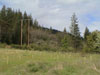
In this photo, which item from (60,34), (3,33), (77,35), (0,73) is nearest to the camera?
(0,73)

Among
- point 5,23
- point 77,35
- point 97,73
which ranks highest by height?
point 5,23

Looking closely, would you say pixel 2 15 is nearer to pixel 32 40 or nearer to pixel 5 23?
pixel 5 23

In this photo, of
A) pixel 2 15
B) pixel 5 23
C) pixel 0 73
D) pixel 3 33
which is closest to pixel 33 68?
pixel 0 73

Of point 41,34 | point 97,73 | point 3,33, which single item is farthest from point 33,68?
point 41,34

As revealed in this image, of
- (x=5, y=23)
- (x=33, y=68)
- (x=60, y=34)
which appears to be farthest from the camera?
(x=60, y=34)

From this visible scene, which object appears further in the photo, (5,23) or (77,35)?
(77,35)

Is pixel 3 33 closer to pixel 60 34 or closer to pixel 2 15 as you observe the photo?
pixel 2 15

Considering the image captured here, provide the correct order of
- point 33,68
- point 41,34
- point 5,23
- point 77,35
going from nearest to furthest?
point 33,68, point 5,23, point 77,35, point 41,34

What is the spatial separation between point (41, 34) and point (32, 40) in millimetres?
8562

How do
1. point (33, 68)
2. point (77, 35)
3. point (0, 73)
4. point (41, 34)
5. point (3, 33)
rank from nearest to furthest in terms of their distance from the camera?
point (0, 73)
point (33, 68)
point (3, 33)
point (77, 35)
point (41, 34)

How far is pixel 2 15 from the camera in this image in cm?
6000

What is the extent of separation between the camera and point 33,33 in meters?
69.2

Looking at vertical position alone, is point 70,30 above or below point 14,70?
above

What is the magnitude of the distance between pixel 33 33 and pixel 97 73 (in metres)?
61.1
